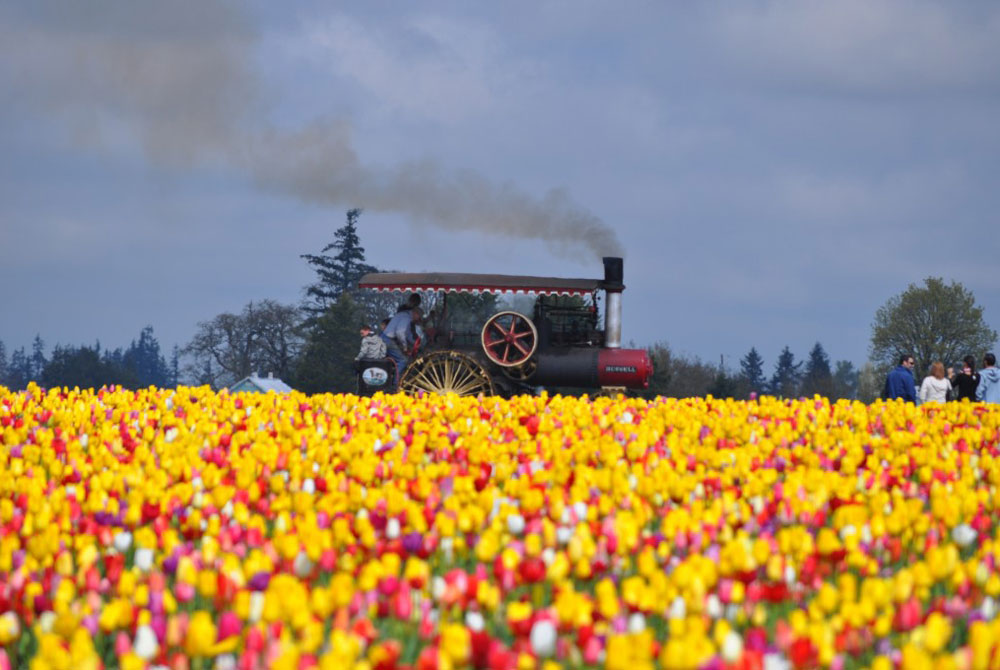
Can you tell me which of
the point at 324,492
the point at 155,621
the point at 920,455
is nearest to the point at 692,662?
the point at 155,621

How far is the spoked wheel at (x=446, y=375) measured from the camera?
2186cm

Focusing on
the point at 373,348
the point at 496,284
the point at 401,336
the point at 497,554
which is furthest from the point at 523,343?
the point at 497,554

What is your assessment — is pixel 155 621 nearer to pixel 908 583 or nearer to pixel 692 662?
pixel 692 662

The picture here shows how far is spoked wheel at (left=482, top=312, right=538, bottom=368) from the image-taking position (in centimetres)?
2189

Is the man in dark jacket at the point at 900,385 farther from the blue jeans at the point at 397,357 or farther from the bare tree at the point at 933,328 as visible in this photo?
the bare tree at the point at 933,328

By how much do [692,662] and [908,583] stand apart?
177cm

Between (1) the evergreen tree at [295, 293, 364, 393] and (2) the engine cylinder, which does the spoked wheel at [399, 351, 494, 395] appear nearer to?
(2) the engine cylinder

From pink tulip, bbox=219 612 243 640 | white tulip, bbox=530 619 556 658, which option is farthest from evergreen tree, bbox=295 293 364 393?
white tulip, bbox=530 619 556 658

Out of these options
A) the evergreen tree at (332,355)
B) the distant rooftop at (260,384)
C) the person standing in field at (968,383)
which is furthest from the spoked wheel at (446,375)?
the evergreen tree at (332,355)

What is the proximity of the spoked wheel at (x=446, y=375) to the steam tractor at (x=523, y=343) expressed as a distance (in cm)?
2

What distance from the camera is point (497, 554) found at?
258 inches

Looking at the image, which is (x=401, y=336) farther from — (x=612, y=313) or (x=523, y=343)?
(x=612, y=313)

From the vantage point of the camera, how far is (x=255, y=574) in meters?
5.34

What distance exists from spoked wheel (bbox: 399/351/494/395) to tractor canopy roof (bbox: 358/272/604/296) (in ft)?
4.44
